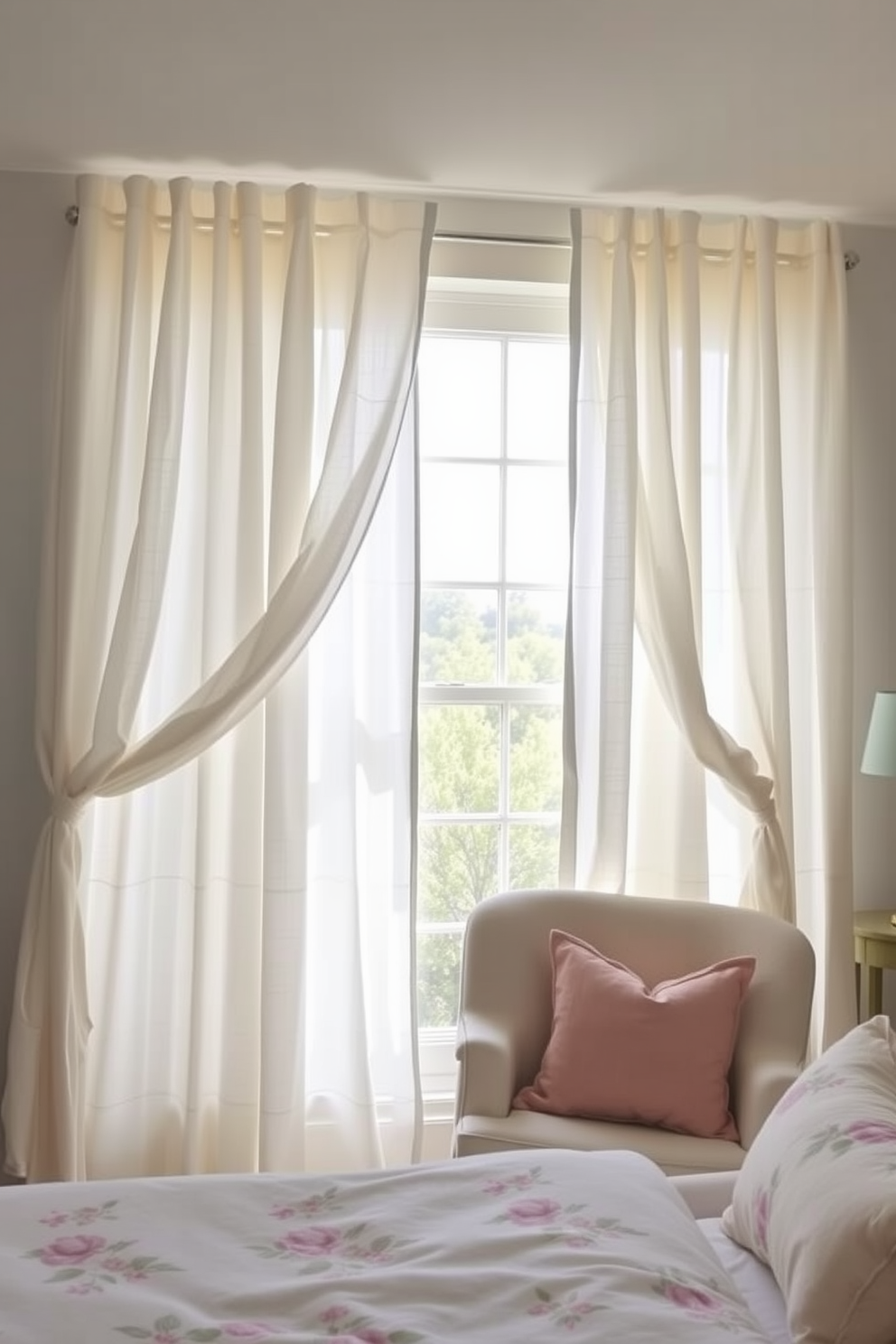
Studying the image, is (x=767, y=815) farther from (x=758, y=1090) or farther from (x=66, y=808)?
(x=66, y=808)

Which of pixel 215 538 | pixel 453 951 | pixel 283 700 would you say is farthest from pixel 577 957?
pixel 215 538

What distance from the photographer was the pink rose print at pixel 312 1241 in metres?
1.86

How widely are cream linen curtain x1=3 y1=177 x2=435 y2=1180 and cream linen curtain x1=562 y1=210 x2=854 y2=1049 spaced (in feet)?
1.74

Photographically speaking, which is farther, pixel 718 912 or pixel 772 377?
pixel 772 377

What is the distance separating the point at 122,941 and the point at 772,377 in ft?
7.51

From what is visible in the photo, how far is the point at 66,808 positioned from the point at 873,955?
2.15 metres

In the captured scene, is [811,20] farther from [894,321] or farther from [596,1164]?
[596,1164]

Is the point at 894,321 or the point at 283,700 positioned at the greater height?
the point at 894,321

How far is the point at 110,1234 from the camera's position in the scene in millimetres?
1872

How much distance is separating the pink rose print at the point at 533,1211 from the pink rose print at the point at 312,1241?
0.83 ft

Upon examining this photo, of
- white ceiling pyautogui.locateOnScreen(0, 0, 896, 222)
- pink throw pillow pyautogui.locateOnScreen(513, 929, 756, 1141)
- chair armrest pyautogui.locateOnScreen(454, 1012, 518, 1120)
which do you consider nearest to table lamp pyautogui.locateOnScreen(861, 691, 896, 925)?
pink throw pillow pyautogui.locateOnScreen(513, 929, 756, 1141)

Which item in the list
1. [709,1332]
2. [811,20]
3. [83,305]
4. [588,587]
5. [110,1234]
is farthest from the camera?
[588,587]

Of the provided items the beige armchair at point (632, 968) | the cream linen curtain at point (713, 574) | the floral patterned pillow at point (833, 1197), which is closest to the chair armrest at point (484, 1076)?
the beige armchair at point (632, 968)

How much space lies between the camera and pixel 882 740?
3.52 m
